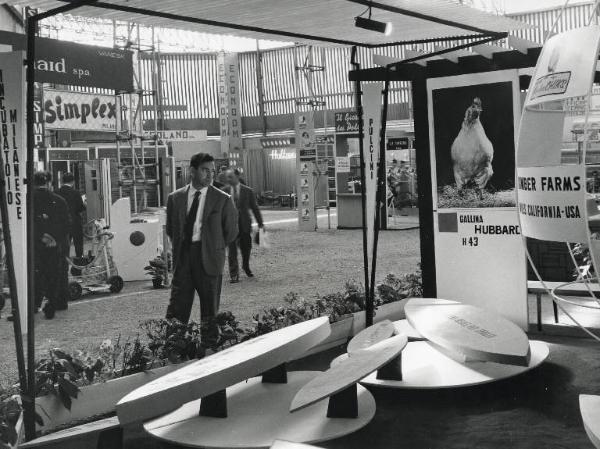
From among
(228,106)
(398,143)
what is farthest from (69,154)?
(228,106)

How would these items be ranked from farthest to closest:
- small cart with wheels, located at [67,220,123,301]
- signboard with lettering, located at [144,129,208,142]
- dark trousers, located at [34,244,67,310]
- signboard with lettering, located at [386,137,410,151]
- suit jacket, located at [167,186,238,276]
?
signboard with lettering, located at [144,129,208,142] → signboard with lettering, located at [386,137,410,151] → small cart with wheels, located at [67,220,123,301] → dark trousers, located at [34,244,67,310] → suit jacket, located at [167,186,238,276]

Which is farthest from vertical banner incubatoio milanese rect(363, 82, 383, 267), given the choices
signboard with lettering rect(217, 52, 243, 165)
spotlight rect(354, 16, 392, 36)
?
signboard with lettering rect(217, 52, 243, 165)

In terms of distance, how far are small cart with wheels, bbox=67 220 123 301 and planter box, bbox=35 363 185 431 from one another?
5.50 meters

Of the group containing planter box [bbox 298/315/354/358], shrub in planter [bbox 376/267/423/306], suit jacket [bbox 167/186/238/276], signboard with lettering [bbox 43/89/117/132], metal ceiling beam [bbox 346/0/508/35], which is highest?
signboard with lettering [bbox 43/89/117/132]

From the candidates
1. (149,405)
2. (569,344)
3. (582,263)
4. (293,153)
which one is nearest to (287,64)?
(293,153)

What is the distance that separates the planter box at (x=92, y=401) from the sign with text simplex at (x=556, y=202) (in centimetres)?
290

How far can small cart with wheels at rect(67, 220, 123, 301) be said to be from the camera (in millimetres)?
10309

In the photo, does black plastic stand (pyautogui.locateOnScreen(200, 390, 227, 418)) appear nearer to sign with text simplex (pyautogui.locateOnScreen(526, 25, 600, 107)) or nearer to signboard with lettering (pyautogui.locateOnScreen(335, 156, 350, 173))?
sign with text simplex (pyautogui.locateOnScreen(526, 25, 600, 107))

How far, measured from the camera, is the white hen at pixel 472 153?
6727 millimetres

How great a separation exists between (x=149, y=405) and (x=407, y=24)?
164 inches

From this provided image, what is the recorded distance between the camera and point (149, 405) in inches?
149

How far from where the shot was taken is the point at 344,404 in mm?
4398

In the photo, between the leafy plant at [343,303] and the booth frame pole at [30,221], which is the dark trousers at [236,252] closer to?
the leafy plant at [343,303]

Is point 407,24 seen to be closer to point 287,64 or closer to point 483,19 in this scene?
point 483,19
